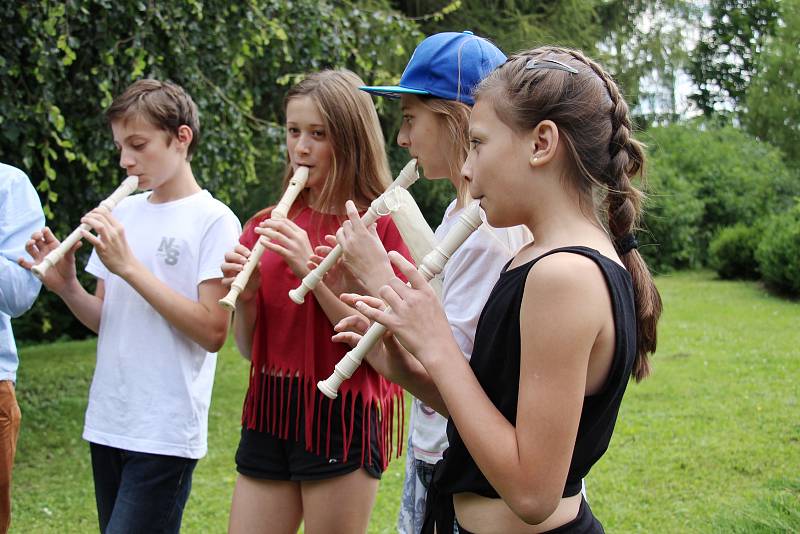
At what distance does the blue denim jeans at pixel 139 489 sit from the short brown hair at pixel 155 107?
35.9 inches

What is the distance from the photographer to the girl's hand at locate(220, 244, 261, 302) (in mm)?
2293

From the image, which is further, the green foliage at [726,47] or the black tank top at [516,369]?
the green foliage at [726,47]

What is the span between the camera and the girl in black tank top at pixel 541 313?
136cm

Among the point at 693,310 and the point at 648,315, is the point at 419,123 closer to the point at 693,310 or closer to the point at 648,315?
the point at 648,315

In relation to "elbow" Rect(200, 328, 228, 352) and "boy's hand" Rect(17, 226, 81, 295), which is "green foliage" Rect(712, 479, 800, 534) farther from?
"boy's hand" Rect(17, 226, 81, 295)

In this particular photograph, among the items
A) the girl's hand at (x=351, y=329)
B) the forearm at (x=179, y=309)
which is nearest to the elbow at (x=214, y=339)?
the forearm at (x=179, y=309)

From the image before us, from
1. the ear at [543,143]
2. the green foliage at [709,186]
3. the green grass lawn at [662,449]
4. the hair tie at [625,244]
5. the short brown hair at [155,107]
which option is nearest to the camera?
the ear at [543,143]

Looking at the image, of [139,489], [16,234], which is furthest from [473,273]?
[16,234]

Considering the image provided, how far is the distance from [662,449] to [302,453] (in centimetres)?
377

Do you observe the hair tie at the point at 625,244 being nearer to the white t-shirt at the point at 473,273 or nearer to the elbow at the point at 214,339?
the white t-shirt at the point at 473,273

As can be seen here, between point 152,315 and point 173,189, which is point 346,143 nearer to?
point 173,189

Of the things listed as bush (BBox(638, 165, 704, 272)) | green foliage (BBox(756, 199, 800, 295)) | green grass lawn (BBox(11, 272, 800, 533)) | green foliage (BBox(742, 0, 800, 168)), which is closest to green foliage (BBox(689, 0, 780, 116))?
green foliage (BBox(742, 0, 800, 168))

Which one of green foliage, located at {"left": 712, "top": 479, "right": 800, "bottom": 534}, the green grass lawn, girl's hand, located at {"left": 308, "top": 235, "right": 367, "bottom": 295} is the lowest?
the green grass lawn

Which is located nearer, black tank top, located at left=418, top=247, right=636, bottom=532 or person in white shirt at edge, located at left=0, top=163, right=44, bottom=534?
black tank top, located at left=418, top=247, right=636, bottom=532
